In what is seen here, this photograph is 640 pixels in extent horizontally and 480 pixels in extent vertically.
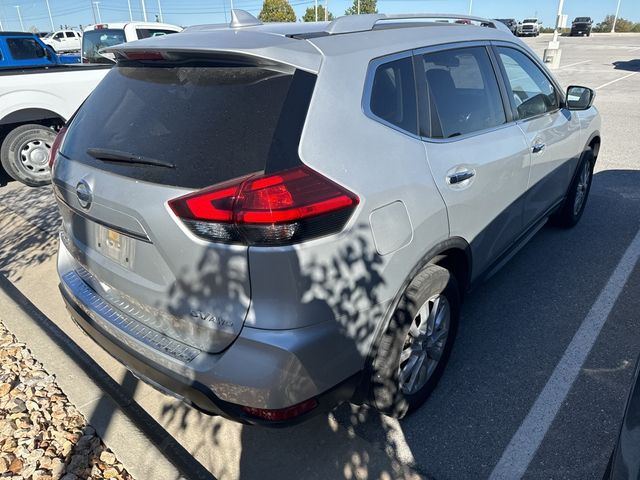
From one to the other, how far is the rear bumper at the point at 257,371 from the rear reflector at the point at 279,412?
0.06 feet

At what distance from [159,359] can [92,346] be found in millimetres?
1593

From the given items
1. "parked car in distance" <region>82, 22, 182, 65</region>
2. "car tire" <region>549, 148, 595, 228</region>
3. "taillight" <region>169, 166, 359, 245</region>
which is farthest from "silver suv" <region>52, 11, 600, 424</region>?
"parked car in distance" <region>82, 22, 182, 65</region>

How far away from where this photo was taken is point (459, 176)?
247 centimetres

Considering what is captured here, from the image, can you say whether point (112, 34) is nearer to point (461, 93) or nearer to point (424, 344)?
point (461, 93)

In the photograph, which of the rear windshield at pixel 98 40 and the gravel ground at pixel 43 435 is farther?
the rear windshield at pixel 98 40

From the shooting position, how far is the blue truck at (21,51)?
870 cm

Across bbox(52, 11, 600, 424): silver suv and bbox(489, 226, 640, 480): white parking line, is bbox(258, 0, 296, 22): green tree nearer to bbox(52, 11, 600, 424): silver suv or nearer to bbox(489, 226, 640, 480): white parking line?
bbox(489, 226, 640, 480): white parking line

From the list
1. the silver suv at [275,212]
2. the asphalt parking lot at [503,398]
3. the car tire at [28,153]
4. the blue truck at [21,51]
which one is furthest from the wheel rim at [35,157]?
the silver suv at [275,212]

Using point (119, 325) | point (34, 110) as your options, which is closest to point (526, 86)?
point (119, 325)

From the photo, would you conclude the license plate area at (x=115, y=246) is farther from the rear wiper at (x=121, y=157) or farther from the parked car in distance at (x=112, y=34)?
the parked car in distance at (x=112, y=34)

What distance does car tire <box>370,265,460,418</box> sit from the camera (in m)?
2.25

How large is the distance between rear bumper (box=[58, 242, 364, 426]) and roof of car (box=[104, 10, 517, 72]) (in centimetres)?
106

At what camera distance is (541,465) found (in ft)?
7.58

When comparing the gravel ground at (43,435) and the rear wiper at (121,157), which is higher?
the rear wiper at (121,157)
